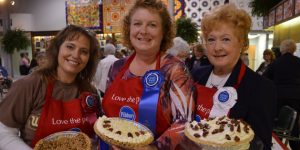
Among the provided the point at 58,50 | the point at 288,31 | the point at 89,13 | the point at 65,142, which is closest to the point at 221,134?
the point at 65,142

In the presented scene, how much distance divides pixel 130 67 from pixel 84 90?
1.24 ft

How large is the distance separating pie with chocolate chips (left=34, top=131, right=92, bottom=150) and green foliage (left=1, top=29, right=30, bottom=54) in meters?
14.0

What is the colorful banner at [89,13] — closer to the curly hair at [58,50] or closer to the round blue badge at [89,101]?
the curly hair at [58,50]

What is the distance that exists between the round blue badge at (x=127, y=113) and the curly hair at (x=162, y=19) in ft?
1.39

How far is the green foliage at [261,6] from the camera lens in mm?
6879

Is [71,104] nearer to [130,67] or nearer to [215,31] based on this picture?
[130,67]

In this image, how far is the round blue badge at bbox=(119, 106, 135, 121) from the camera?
1616mm

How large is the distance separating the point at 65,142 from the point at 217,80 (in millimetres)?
943

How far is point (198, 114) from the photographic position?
163cm

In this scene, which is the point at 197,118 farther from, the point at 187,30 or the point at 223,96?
the point at 187,30

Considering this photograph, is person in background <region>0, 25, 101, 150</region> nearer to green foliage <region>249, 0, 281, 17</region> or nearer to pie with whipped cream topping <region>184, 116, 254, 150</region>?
pie with whipped cream topping <region>184, 116, 254, 150</region>

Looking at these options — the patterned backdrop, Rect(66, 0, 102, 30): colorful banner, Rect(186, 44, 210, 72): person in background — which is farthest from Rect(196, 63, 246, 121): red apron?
Rect(66, 0, 102, 30): colorful banner

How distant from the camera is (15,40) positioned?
14.1 metres

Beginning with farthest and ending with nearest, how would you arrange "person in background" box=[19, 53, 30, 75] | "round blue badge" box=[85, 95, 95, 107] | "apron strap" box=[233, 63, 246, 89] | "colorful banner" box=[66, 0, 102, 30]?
"colorful banner" box=[66, 0, 102, 30] < "person in background" box=[19, 53, 30, 75] < "round blue badge" box=[85, 95, 95, 107] < "apron strap" box=[233, 63, 246, 89]
